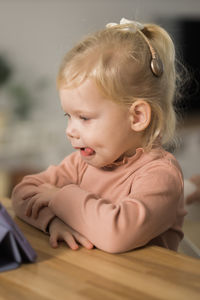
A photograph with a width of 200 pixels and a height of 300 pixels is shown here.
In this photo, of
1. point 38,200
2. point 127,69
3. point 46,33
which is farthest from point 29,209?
point 46,33

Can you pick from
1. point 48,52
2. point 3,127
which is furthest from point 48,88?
point 3,127

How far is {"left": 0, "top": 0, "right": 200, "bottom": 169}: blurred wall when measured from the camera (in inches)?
218

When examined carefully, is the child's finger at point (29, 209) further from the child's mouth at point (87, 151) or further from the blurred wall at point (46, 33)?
the blurred wall at point (46, 33)

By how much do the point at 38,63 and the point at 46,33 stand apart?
358mm

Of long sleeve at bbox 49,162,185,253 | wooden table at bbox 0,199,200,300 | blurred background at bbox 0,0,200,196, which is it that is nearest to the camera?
wooden table at bbox 0,199,200,300

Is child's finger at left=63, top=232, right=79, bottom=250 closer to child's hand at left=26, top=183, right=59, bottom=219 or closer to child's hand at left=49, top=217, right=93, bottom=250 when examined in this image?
child's hand at left=49, top=217, right=93, bottom=250

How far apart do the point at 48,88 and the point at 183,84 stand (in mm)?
4535

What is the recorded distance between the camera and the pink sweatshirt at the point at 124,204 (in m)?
0.99

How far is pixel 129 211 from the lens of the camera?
1.00 meters

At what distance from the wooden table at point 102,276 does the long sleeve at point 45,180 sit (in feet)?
0.66

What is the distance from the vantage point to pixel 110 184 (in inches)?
48.4

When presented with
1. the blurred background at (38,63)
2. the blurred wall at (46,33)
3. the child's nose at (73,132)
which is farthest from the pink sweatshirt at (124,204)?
the blurred wall at (46,33)

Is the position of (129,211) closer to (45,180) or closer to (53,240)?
(53,240)

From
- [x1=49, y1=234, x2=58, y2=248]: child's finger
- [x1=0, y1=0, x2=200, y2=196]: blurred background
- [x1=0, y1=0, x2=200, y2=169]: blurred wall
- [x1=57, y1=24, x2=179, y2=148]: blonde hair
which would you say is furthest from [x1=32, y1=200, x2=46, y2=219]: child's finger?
[x1=0, y1=0, x2=200, y2=169]: blurred wall
